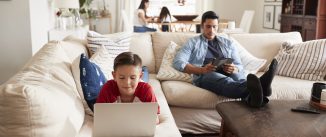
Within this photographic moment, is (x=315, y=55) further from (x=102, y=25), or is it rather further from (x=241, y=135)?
(x=102, y=25)

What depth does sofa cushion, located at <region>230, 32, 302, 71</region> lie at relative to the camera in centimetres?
329

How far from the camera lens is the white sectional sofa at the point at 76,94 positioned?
1.28 m

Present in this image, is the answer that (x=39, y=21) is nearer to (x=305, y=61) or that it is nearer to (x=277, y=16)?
(x=305, y=61)

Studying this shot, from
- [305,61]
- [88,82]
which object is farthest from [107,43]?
[305,61]

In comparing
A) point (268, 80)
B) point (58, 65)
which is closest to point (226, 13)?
point (268, 80)

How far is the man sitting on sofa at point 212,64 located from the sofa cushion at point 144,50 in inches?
13.0

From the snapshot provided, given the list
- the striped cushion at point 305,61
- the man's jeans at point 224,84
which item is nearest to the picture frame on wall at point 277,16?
the striped cushion at point 305,61

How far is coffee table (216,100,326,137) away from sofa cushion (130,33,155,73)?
1227mm

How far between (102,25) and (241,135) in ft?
19.0

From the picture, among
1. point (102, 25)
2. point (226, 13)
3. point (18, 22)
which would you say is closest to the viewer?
point (18, 22)

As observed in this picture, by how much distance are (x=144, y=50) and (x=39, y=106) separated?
1875 millimetres

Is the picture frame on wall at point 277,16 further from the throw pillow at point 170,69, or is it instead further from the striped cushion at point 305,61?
the throw pillow at point 170,69

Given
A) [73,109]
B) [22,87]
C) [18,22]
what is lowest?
[73,109]

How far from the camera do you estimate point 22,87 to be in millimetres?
1296
